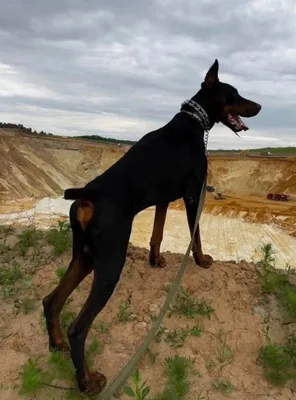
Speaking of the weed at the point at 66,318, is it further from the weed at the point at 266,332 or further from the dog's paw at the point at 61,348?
the weed at the point at 266,332

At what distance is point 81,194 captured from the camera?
3205 mm

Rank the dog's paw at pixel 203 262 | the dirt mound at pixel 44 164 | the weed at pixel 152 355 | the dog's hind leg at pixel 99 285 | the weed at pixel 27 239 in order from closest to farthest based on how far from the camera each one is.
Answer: the dog's hind leg at pixel 99 285, the weed at pixel 152 355, the dog's paw at pixel 203 262, the weed at pixel 27 239, the dirt mound at pixel 44 164

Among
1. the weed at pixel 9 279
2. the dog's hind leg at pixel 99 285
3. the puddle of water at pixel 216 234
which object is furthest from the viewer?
the puddle of water at pixel 216 234

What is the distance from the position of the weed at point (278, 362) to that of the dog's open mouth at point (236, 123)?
200cm

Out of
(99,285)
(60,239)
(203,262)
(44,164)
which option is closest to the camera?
(99,285)

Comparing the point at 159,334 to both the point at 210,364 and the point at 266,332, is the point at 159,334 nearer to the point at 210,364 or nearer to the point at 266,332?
the point at 210,364

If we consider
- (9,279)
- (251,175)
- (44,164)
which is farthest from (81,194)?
(251,175)

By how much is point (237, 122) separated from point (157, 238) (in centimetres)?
147

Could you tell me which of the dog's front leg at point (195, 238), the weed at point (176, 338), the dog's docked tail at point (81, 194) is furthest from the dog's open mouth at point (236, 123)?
the weed at point (176, 338)

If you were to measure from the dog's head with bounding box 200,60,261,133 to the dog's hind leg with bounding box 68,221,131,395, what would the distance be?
1727 millimetres

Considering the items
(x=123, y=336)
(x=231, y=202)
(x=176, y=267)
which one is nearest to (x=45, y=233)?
(x=176, y=267)

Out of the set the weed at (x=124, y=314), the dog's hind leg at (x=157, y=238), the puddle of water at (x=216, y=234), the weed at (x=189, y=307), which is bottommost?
the puddle of water at (x=216, y=234)

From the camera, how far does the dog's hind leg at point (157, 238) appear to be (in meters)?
4.57

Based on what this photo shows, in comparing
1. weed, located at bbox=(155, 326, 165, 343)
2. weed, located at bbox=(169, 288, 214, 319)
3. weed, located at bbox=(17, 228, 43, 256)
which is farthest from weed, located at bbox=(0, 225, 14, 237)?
weed, located at bbox=(155, 326, 165, 343)
